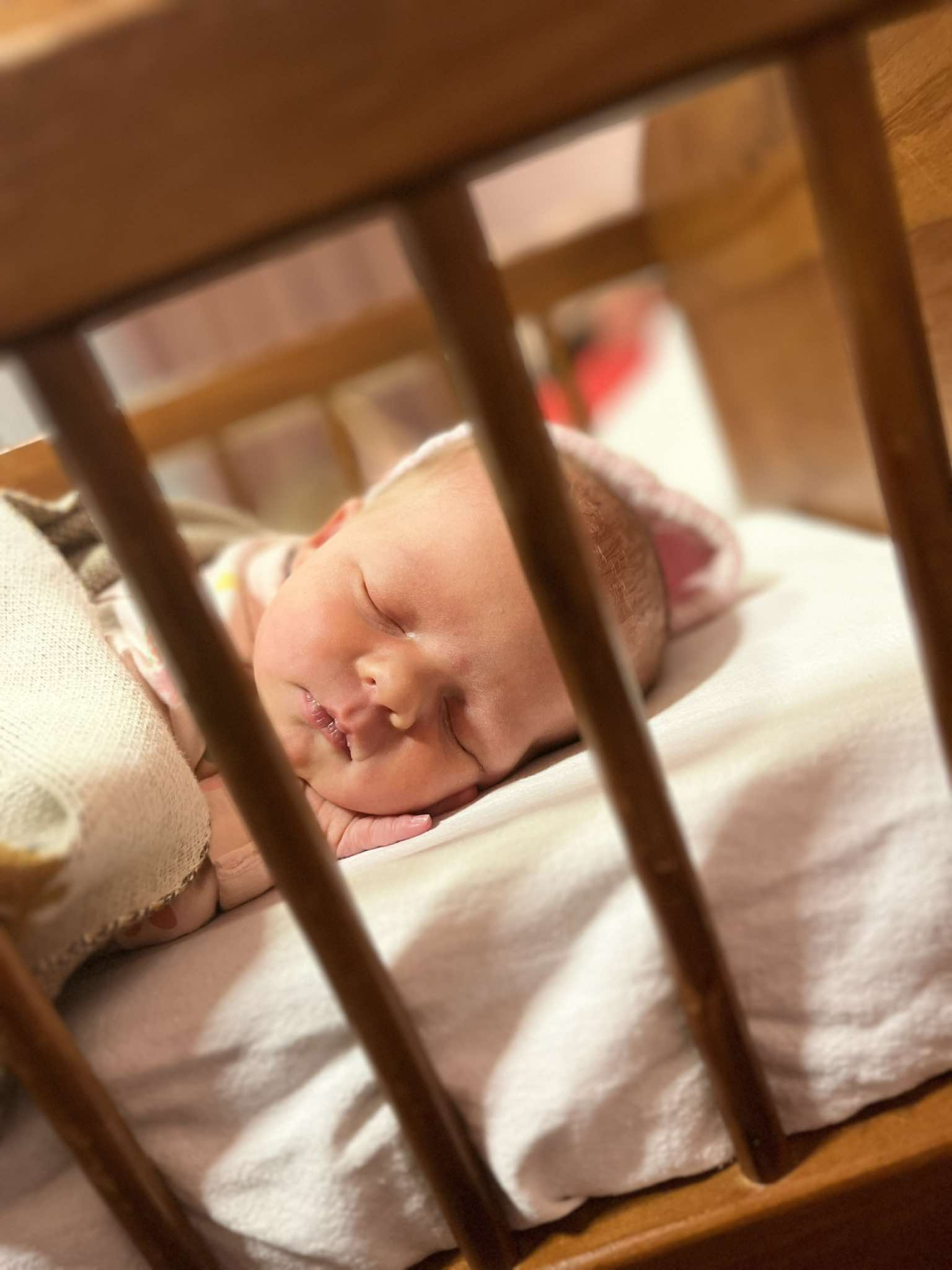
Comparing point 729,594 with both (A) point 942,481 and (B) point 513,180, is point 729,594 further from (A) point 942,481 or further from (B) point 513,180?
(B) point 513,180

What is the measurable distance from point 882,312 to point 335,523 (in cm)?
65

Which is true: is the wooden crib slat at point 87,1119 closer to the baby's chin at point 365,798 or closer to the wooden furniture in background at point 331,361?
the baby's chin at point 365,798

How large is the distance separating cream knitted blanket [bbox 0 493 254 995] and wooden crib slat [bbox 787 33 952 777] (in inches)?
16.0

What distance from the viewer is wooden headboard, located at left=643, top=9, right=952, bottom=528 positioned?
0.78m

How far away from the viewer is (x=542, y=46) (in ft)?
1.15

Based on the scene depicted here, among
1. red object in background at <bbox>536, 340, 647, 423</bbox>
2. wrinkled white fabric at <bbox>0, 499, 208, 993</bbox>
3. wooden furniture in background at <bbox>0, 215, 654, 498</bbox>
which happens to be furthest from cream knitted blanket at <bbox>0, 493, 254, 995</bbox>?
red object in background at <bbox>536, 340, 647, 423</bbox>

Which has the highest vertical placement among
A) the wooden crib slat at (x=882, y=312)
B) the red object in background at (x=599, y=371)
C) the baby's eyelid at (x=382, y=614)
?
the wooden crib slat at (x=882, y=312)

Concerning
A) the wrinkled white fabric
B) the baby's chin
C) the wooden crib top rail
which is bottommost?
the baby's chin

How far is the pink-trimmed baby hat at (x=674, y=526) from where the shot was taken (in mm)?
976

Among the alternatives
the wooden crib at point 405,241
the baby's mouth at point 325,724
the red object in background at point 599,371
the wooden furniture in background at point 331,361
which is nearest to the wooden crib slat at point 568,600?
the wooden crib at point 405,241

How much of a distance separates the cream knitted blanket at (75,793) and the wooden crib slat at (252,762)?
0.12 metres

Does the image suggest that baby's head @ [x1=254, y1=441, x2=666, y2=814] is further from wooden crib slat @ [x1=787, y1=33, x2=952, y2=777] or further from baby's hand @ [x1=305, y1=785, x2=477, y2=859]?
wooden crib slat @ [x1=787, y1=33, x2=952, y2=777]

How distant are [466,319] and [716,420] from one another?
129cm

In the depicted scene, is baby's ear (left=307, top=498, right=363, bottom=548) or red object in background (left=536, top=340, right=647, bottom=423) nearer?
baby's ear (left=307, top=498, right=363, bottom=548)
